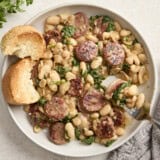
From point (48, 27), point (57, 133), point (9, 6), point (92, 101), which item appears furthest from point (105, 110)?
point (9, 6)

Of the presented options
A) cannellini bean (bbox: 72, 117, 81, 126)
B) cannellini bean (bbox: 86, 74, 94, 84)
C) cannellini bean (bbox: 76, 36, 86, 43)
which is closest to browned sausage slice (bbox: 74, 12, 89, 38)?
cannellini bean (bbox: 76, 36, 86, 43)

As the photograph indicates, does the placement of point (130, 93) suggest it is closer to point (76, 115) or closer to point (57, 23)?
point (76, 115)

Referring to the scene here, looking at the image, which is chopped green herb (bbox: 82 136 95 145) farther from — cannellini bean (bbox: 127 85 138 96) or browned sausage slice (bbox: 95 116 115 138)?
cannellini bean (bbox: 127 85 138 96)

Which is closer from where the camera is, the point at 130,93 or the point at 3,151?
the point at 130,93

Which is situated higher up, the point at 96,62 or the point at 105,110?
the point at 96,62

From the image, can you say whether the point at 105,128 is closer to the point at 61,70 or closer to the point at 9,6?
the point at 61,70

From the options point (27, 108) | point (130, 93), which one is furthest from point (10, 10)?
point (130, 93)

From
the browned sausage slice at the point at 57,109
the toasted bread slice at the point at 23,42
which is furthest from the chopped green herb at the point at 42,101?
the toasted bread slice at the point at 23,42

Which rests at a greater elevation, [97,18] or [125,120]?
[97,18]
